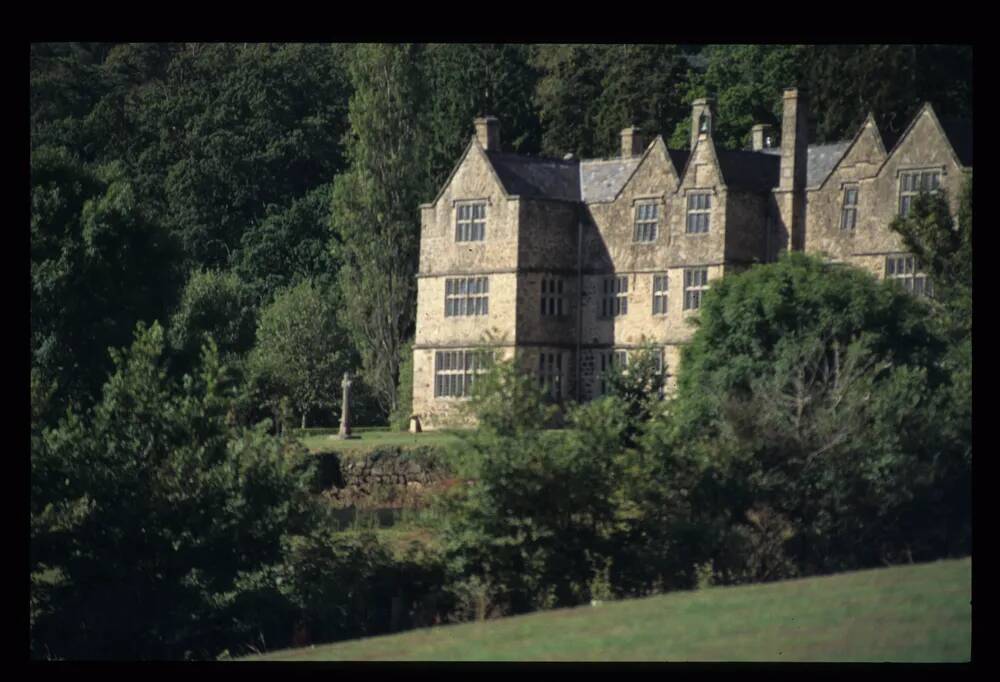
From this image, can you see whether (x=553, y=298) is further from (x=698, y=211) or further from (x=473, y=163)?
(x=698, y=211)

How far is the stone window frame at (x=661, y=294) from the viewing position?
42938 millimetres

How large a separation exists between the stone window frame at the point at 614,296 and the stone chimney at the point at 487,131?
13.1 ft

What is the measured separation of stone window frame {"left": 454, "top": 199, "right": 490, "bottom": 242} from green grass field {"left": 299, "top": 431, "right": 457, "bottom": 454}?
4.49 metres

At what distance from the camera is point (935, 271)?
34531 millimetres

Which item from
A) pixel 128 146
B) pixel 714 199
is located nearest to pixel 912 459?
pixel 714 199

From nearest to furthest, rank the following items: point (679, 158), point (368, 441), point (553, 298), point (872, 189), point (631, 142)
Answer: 1. point (872, 189)
2. point (368, 441)
3. point (679, 158)
4. point (553, 298)
5. point (631, 142)

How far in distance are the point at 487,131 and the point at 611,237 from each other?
12.5ft

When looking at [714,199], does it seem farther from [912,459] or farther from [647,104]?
[912,459]

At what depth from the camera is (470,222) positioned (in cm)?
4472

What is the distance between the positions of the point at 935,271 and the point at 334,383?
1901 centimetres

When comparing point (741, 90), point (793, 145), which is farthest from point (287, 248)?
point (793, 145)

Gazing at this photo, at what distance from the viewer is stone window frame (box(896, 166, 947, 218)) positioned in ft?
125

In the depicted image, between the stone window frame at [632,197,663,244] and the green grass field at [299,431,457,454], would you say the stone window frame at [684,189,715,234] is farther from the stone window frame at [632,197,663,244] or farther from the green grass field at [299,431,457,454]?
the green grass field at [299,431,457,454]

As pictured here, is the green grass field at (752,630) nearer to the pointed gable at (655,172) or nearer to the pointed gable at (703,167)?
the pointed gable at (703,167)
